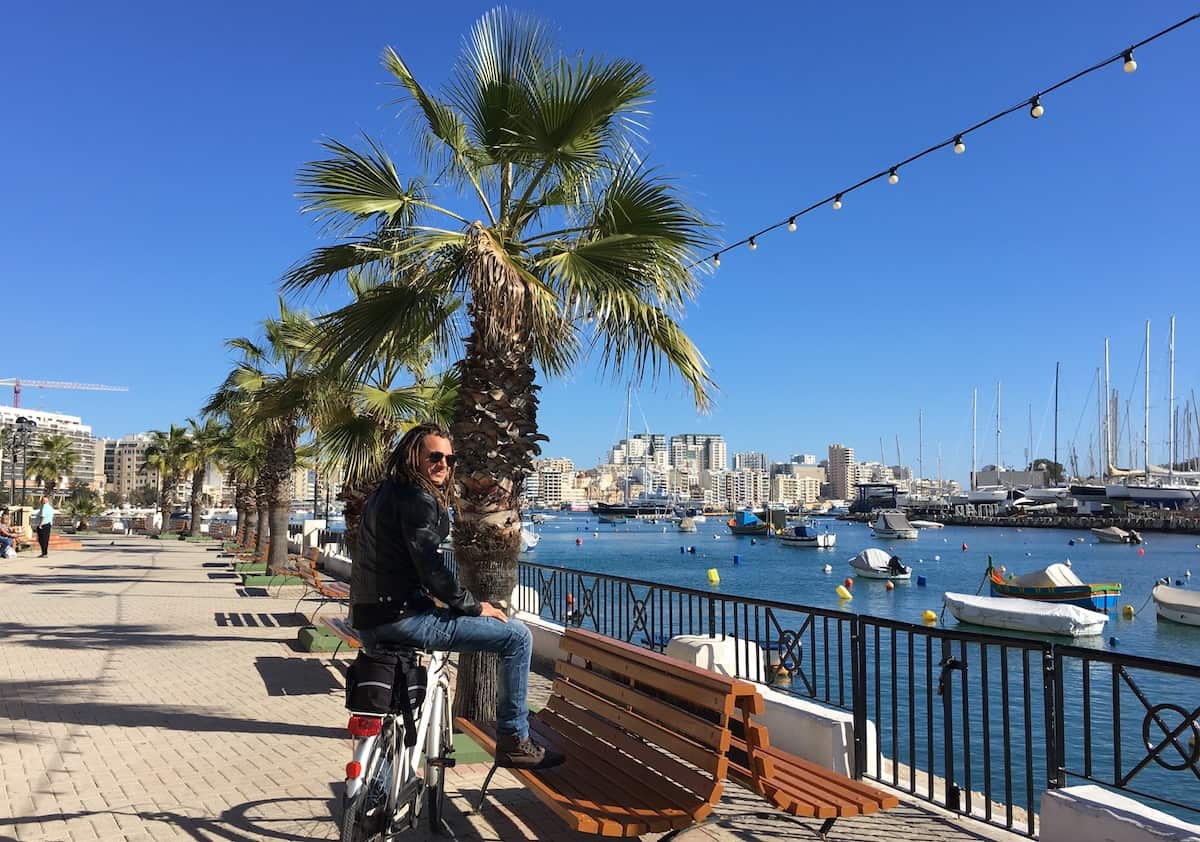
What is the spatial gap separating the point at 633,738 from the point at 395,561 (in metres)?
1.51

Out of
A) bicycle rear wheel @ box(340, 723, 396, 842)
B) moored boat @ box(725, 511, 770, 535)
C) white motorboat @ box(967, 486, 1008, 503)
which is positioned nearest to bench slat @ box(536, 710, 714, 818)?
bicycle rear wheel @ box(340, 723, 396, 842)

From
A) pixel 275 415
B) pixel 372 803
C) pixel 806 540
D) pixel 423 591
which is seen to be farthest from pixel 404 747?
pixel 806 540

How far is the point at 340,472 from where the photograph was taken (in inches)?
511

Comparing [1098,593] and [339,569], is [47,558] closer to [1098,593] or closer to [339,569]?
[339,569]

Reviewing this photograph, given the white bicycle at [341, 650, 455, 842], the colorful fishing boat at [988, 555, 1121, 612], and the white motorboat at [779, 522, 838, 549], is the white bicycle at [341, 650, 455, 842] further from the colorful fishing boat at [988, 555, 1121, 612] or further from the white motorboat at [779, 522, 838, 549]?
the white motorboat at [779, 522, 838, 549]

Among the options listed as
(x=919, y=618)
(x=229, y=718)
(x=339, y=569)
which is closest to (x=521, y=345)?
(x=229, y=718)

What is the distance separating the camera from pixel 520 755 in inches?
170

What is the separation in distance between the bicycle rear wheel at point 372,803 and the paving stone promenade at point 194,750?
41.9 inches

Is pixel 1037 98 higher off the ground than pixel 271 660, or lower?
higher

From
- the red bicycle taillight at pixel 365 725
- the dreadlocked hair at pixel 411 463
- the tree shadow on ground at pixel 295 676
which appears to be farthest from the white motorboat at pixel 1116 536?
the red bicycle taillight at pixel 365 725

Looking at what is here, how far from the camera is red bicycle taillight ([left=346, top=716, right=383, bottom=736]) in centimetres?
373

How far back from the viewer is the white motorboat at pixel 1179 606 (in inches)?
1214

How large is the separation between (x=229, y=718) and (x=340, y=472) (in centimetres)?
581

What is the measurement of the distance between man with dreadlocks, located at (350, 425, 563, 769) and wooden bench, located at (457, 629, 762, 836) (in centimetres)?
32
